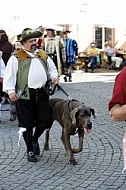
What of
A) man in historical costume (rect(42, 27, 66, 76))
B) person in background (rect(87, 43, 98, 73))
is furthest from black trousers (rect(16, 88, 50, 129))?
person in background (rect(87, 43, 98, 73))

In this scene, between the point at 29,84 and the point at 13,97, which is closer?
the point at 13,97

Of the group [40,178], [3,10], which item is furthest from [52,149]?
[3,10]

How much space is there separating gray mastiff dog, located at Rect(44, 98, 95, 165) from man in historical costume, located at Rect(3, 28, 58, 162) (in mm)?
196

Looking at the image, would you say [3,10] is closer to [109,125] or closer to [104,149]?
[109,125]

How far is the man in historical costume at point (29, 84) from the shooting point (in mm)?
6438

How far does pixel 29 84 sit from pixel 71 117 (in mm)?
739

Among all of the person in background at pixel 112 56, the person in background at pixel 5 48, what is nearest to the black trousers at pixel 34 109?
the person in background at pixel 5 48

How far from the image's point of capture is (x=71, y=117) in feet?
20.5

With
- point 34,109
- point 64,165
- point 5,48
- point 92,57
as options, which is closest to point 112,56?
point 92,57

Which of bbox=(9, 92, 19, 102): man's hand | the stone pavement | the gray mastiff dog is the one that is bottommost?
the stone pavement

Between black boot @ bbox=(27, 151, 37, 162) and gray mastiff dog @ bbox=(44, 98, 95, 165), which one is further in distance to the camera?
black boot @ bbox=(27, 151, 37, 162)

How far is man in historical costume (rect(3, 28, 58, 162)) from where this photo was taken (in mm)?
6438

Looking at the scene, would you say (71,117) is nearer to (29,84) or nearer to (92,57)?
(29,84)

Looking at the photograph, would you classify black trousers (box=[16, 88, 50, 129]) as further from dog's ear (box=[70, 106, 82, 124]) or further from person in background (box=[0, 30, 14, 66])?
person in background (box=[0, 30, 14, 66])
